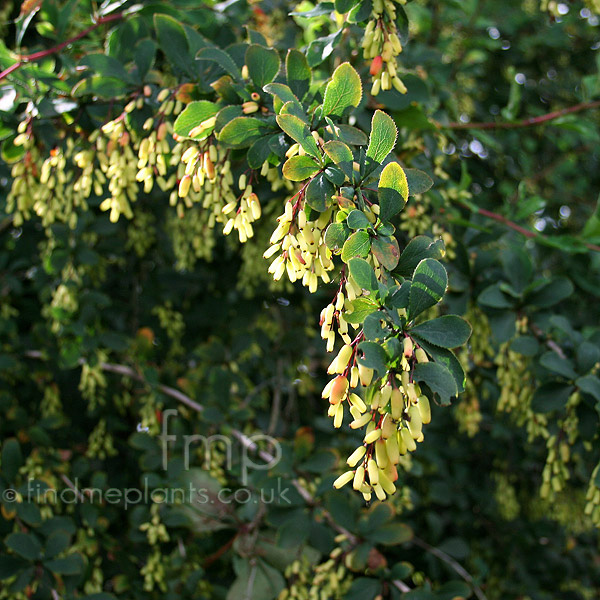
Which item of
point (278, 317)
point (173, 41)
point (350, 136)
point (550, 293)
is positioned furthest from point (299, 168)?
point (278, 317)

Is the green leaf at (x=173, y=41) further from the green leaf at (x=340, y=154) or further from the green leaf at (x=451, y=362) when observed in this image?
the green leaf at (x=451, y=362)

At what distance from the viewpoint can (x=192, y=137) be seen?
1122 millimetres

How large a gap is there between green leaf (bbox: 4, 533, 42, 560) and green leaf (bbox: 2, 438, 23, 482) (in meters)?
0.22

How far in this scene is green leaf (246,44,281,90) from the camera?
1.15m

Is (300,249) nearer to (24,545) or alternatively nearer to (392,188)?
(392,188)

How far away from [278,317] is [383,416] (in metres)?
1.78

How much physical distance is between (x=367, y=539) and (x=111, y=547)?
2.76ft

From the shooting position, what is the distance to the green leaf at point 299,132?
900 mm

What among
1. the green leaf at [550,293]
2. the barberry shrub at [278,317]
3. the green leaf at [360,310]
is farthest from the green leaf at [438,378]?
the green leaf at [550,293]

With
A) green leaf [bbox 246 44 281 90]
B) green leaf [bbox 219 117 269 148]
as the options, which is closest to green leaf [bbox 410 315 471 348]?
green leaf [bbox 219 117 269 148]

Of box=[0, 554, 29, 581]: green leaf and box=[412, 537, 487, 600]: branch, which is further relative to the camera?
box=[412, 537, 487, 600]: branch

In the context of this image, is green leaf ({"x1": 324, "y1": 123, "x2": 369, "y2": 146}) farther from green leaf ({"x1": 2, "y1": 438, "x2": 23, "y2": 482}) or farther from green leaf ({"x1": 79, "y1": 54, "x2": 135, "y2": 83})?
green leaf ({"x1": 2, "y1": 438, "x2": 23, "y2": 482})

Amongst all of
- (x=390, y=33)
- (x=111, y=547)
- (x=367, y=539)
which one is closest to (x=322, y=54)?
(x=390, y=33)

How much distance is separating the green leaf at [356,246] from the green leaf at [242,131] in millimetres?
317
